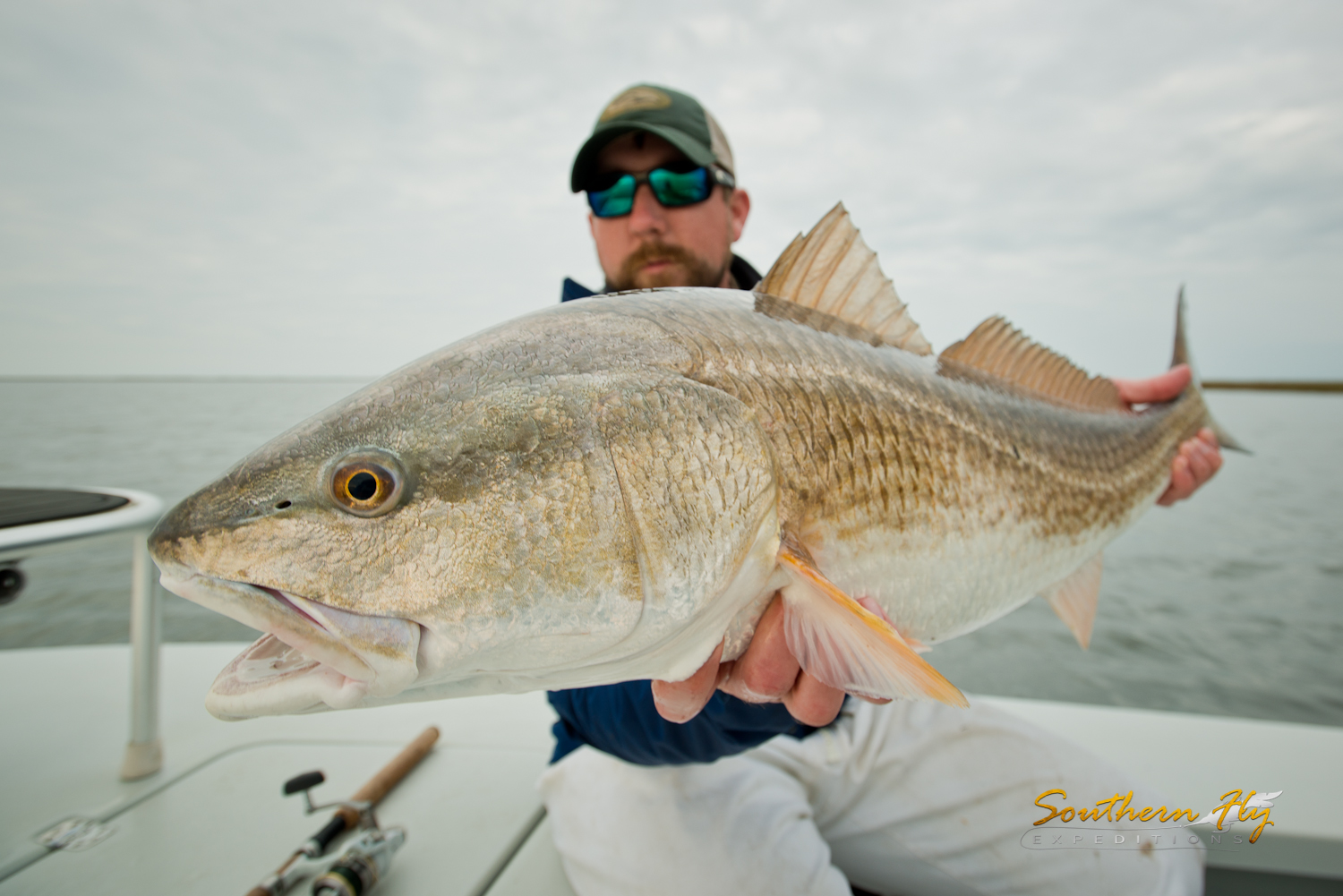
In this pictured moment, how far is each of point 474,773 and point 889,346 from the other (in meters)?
2.44

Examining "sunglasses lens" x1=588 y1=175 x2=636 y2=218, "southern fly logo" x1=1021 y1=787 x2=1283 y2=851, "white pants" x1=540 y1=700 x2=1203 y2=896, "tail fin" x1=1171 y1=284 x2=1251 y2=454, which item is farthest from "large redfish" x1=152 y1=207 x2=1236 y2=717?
Result: "tail fin" x1=1171 y1=284 x2=1251 y2=454

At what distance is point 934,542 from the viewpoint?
1.54m

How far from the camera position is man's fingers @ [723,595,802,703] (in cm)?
133

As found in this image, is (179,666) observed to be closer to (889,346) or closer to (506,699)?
(506,699)

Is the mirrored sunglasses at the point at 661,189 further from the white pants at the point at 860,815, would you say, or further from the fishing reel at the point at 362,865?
the fishing reel at the point at 362,865

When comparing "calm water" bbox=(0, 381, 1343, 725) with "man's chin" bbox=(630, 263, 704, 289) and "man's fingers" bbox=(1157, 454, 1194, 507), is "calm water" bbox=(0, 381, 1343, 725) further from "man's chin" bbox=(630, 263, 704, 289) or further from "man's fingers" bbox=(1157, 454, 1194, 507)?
"man's fingers" bbox=(1157, 454, 1194, 507)

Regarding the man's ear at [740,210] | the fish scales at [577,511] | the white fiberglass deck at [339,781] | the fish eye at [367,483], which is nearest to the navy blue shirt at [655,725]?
the fish scales at [577,511]

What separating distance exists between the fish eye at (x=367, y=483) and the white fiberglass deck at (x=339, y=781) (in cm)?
177

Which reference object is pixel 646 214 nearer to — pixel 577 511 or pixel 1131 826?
pixel 577 511

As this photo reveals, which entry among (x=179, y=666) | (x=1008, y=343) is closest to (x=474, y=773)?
(x=179, y=666)

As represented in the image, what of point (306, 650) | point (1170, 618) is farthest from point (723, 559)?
point (1170, 618)

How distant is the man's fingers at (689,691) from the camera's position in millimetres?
1369

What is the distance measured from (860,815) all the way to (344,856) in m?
1.78

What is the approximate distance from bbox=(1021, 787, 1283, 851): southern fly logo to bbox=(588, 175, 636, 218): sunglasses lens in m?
3.06
